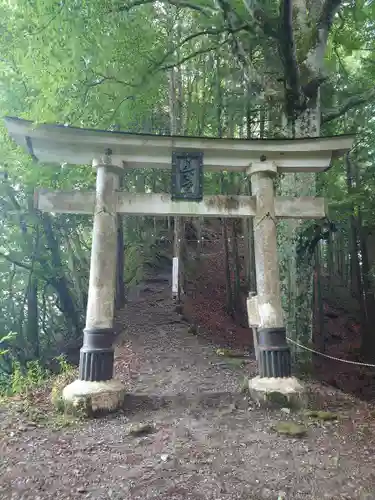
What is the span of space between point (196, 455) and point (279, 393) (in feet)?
5.37

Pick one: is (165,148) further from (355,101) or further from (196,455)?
(196,455)

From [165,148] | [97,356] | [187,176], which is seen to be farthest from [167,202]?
[97,356]

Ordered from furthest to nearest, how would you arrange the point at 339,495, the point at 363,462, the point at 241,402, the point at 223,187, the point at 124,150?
the point at 223,187, the point at 124,150, the point at 241,402, the point at 363,462, the point at 339,495

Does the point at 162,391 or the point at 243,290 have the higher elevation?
the point at 243,290

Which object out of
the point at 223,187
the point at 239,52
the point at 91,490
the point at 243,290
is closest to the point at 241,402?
the point at 91,490

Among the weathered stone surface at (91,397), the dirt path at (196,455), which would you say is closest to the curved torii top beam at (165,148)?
the weathered stone surface at (91,397)

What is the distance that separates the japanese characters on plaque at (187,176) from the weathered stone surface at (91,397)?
9.16ft

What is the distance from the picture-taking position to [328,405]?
538 cm

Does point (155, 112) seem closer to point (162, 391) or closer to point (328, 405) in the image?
point (162, 391)

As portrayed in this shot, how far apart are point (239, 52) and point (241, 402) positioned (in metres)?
6.08

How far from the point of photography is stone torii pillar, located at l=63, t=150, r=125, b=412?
16.2 feet

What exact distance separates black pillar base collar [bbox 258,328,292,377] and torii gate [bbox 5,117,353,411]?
0.01 metres

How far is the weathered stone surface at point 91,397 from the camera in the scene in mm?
4812

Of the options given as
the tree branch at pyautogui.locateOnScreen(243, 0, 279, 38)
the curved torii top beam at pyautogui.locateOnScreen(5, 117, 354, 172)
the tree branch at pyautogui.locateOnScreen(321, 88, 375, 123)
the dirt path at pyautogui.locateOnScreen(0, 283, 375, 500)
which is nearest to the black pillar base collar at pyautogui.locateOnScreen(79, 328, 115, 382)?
the dirt path at pyautogui.locateOnScreen(0, 283, 375, 500)
